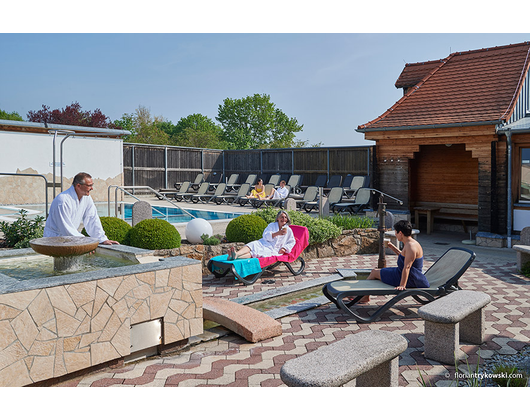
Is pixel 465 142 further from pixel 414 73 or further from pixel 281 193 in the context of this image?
pixel 281 193

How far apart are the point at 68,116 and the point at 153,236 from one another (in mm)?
34879

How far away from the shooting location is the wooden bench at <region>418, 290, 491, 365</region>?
13.3 feet

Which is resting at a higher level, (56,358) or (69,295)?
(69,295)

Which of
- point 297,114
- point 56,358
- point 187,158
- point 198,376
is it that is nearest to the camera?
point 56,358

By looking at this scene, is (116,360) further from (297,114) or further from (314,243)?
(297,114)

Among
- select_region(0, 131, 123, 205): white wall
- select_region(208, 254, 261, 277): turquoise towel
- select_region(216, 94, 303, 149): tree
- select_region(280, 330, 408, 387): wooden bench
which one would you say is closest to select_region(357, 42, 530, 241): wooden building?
select_region(208, 254, 261, 277): turquoise towel

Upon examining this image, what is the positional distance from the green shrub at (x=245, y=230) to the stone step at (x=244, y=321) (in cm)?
308

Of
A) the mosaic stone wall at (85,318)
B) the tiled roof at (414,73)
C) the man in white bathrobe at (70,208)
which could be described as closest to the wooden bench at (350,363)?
the mosaic stone wall at (85,318)

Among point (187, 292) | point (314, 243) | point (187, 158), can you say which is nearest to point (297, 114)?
point (187, 158)

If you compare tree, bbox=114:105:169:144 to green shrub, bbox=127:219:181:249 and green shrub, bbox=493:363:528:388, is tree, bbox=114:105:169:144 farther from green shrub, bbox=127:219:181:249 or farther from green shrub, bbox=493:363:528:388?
green shrub, bbox=493:363:528:388

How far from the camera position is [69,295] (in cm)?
354

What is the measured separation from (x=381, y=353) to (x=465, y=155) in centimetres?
1117

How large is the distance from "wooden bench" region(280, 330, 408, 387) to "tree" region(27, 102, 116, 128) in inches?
1499

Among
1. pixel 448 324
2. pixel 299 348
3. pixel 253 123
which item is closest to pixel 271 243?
pixel 299 348
